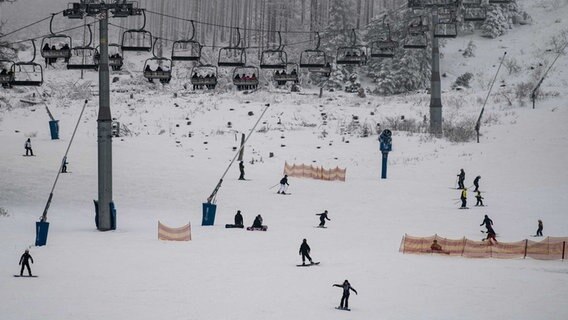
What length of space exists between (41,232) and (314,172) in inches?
887

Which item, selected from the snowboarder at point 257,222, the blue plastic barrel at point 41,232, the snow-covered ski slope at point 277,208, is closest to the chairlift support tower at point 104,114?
the snow-covered ski slope at point 277,208

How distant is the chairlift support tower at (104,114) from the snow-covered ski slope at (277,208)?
3.78ft

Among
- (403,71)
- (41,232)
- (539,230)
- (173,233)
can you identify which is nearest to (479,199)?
(539,230)

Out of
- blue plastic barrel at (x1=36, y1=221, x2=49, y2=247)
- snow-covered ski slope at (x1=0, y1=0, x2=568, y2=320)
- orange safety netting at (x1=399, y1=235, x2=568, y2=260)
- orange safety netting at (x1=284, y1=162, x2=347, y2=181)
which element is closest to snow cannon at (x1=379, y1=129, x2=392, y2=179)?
snow-covered ski slope at (x1=0, y1=0, x2=568, y2=320)

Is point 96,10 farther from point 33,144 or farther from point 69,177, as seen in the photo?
point 33,144

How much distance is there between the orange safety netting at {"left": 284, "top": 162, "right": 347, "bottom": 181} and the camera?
49156 mm

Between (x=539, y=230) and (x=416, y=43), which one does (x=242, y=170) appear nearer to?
(x=539, y=230)

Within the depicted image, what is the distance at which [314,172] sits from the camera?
1955 inches

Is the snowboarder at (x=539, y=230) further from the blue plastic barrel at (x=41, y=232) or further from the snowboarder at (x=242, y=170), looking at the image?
the blue plastic barrel at (x=41, y=232)

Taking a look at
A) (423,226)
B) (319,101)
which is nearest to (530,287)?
(423,226)

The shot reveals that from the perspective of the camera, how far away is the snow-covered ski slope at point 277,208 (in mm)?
→ 23125

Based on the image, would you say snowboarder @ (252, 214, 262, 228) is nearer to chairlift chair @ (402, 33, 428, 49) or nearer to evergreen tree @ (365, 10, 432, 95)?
chairlift chair @ (402, 33, 428, 49)

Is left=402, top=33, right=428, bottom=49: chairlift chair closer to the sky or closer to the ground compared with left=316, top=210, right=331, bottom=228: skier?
closer to the sky

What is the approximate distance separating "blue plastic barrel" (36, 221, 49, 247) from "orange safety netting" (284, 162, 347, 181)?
2174 cm
